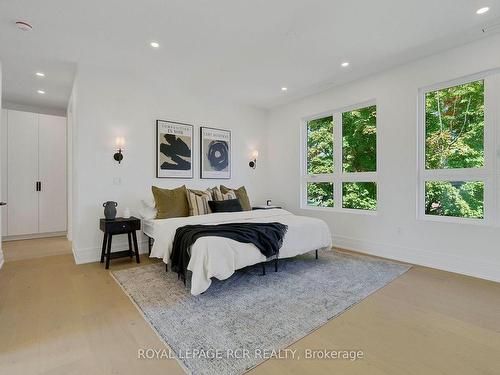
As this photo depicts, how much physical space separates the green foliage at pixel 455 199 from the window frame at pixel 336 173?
0.68 m

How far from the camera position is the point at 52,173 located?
5.38m

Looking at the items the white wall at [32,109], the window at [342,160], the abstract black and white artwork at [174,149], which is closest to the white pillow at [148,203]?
the abstract black and white artwork at [174,149]

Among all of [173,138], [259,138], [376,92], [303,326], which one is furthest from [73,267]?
[376,92]

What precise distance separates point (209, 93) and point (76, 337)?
13.5 ft

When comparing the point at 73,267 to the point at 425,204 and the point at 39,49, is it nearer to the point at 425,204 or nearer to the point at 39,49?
the point at 39,49

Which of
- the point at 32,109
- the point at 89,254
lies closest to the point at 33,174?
the point at 32,109

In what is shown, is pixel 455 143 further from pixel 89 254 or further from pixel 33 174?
pixel 33 174

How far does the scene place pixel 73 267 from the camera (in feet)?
11.6

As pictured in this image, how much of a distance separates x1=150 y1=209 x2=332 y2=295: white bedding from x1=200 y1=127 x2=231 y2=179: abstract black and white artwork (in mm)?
1311

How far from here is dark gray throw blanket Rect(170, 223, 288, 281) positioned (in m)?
2.76

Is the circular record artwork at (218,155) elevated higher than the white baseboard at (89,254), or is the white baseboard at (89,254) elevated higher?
the circular record artwork at (218,155)

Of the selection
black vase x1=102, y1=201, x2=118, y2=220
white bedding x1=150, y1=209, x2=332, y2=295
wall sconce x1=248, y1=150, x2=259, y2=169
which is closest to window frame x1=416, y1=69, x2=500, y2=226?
white bedding x1=150, y1=209, x2=332, y2=295

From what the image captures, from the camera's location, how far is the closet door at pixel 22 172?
496 cm

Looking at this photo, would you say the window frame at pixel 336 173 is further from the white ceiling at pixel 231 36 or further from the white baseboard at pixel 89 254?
the white baseboard at pixel 89 254
